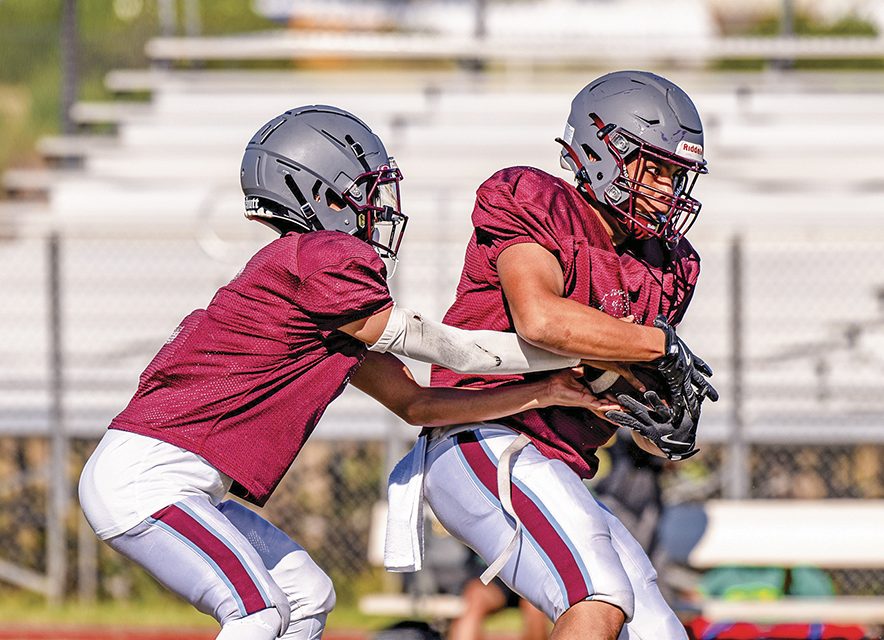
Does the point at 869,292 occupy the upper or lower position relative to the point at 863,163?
lower

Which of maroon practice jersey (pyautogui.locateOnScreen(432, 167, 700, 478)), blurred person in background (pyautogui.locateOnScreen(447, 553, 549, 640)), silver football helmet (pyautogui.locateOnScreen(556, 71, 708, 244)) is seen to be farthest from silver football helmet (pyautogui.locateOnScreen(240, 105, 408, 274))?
blurred person in background (pyautogui.locateOnScreen(447, 553, 549, 640))

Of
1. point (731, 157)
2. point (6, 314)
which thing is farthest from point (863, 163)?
point (6, 314)

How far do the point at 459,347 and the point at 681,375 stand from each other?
56 centimetres

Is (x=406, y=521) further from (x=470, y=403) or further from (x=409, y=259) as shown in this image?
(x=409, y=259)

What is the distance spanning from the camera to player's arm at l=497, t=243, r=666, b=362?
10.9 ft

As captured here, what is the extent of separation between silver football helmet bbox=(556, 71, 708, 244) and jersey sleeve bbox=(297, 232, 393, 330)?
0.67 meters

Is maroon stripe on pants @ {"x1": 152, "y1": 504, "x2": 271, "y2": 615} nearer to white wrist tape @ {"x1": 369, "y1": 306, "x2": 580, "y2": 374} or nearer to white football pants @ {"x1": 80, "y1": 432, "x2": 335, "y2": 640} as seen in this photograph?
white football pants @ {"x1": 80, "y1": 432, "x2": 335, "y2": 640}

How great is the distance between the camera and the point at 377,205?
3725 mm

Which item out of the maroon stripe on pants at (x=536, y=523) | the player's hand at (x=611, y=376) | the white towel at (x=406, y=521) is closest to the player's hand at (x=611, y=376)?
the player's hand at (x=611, y=376)

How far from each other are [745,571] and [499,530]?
3977mm

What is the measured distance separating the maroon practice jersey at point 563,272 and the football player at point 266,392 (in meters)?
0.13

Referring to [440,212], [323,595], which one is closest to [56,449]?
[440,212]

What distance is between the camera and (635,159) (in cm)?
365

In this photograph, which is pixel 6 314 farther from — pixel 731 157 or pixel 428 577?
pixel 731 157
